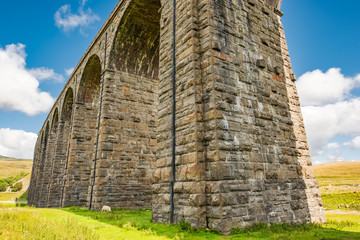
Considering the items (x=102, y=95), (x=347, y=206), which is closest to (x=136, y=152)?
(x=102, y=95)

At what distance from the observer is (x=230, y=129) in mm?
4832

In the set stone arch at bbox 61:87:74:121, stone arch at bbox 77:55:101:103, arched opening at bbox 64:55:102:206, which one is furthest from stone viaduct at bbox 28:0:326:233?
stone arch at bbox 61:87:74:121

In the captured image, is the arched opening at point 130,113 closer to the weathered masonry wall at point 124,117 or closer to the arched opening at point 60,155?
the weathered masonry wall at point 124,117

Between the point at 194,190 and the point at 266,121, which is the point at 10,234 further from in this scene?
the point at 266,121

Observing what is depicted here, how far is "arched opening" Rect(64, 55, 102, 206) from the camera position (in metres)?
13.3

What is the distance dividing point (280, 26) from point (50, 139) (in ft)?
72.1

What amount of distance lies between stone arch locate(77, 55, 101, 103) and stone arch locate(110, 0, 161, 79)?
4.21m

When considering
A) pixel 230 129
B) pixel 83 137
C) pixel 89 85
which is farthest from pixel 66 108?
pixel 230 129

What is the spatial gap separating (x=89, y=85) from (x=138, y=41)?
599 centimetres

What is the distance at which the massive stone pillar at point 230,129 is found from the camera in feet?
14.7

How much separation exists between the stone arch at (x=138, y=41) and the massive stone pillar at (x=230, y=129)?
11.8 ft

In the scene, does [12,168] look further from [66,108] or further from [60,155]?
[60,155]

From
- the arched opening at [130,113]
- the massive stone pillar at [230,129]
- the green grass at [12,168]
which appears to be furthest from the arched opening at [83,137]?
the green grass at [12,168]

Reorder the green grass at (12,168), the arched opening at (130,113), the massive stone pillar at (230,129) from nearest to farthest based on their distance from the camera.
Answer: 1. the massive stone pillar at (230,129)
2. the arched opening at (130,113)
3. the green grass at (12,168)
